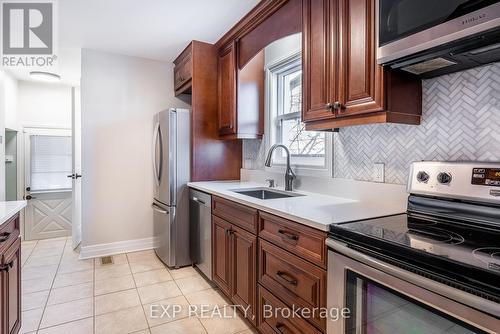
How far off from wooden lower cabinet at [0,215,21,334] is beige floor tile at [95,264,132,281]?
3.11 ft

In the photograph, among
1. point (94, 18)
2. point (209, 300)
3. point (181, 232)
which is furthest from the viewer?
point (181, 232)

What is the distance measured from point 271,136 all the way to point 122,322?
198 centimetres

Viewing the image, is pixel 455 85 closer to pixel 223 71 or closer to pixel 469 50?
pixel 469 50

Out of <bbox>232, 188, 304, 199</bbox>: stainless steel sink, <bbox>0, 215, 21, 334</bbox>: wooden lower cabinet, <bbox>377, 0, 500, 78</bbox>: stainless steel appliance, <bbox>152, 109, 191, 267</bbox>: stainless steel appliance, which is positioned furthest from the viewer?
<bbox>152, 109, 191, 267</bbox>: stainless steel appliance

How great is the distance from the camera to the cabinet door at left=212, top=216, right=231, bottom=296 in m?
2.15

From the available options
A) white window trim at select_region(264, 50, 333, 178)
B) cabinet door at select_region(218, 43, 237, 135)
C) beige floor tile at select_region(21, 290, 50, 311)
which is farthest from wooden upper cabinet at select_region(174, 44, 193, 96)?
A: beige floor tile at select_region(21, 290, 50, 311)

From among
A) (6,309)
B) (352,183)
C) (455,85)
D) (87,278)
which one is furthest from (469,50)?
(87,278)

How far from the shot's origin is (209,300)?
2.27 metres

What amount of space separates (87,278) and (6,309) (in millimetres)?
1275

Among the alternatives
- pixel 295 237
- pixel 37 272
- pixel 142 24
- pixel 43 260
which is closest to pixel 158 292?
pixel 37 272

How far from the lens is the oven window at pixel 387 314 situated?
841 millimetres

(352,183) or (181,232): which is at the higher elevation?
(352,183)

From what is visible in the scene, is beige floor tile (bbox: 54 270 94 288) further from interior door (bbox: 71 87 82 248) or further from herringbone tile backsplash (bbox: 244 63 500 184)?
herringbone tile backsplash (bbox: 244 63 500 184)

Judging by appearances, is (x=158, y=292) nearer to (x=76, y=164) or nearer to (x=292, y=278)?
(x=292, y=278)
